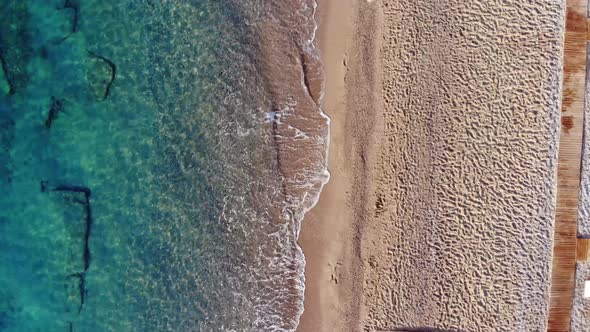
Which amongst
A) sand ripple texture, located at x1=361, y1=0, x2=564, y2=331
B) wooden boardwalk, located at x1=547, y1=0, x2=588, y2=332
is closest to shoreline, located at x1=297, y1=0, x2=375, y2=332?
sand ripple texture, located at x1=361, y1=0, x2=564, y2=331

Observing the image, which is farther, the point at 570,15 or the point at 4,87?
the point at 4,87

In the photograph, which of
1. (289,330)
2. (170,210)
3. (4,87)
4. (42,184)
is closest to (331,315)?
(289,330)

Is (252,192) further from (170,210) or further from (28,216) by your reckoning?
(28,216)

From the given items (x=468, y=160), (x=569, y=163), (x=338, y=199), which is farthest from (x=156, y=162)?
(x=569, y=163)

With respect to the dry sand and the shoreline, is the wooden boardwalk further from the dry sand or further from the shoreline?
the shoreline

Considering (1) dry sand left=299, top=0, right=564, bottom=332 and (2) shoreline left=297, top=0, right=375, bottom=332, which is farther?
(2) shoreline left=297, top=0, right=375, bottom=332

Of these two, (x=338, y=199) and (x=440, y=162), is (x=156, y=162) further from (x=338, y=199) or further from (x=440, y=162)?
(x=440, y=162)

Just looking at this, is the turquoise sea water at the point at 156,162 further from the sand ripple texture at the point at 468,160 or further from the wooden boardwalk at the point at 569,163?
the wooden boardwalk at the point at 569,163
